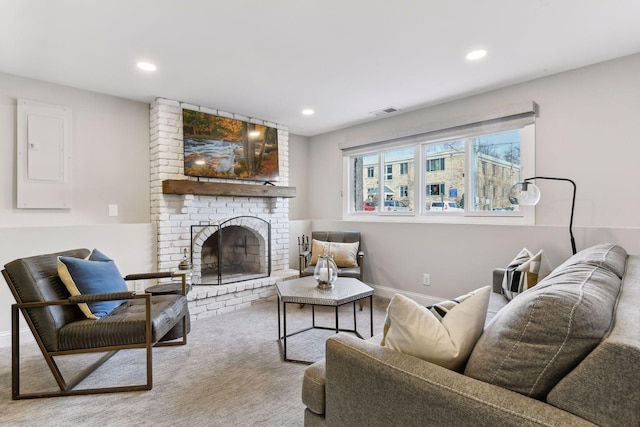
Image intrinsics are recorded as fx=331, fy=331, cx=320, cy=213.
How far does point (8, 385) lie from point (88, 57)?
7.98 ft

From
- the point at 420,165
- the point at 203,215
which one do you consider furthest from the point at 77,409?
the point at 420,165

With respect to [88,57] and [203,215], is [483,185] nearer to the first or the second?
[203,215]

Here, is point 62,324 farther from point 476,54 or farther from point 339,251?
point 476,54

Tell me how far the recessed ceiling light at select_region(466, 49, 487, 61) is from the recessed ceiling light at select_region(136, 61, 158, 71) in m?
2.59

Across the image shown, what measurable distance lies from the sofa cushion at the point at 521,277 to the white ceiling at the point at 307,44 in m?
1.60

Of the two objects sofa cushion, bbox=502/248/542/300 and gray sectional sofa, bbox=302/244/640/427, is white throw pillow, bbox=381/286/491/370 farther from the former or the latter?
sofa cushion, bbox=502/248/542/300

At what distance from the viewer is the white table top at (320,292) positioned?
2385 millimetres

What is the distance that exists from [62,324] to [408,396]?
7.04ft

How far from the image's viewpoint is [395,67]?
9.29 feet

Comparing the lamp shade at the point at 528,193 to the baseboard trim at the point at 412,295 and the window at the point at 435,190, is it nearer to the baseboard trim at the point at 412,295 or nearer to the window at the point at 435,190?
the window at the point at 435,190

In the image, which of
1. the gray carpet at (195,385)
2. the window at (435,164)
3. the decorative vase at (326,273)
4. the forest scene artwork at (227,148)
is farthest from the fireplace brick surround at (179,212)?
the window at (435,164)

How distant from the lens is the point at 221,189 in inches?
152

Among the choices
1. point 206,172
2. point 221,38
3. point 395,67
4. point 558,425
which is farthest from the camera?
point 206,172

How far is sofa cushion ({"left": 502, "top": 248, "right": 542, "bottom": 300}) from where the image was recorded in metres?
2.34
